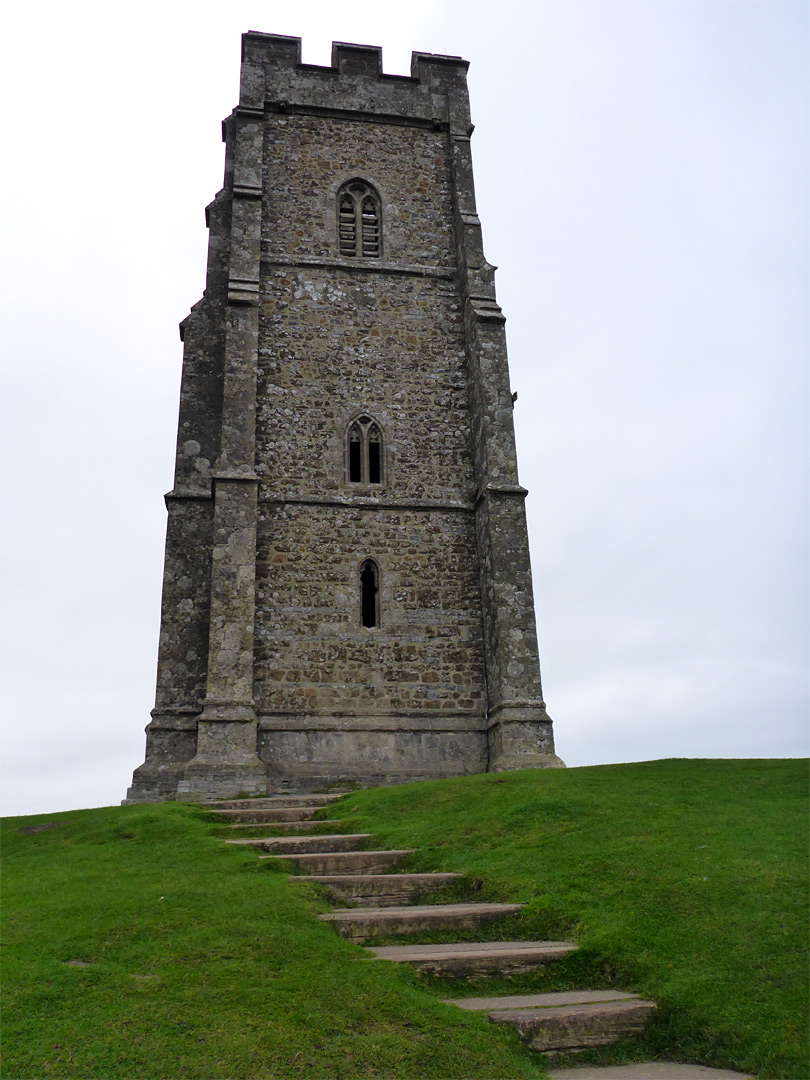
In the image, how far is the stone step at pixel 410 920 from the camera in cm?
650

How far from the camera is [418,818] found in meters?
10.0

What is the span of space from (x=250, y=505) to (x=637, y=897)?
11478 millimetres

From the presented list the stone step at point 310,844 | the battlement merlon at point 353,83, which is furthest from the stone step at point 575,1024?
the battlement merlon at point 353,83

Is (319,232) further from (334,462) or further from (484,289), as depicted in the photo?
(334,462)

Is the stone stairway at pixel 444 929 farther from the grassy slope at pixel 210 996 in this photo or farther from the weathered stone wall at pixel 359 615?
the weathered stone wall at pixel 359 615

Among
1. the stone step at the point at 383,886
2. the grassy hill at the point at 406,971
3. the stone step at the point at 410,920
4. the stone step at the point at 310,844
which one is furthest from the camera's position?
the stone step at the point at 310,844

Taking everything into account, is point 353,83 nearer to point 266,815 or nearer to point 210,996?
point 266,815

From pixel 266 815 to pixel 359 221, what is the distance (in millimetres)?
15041

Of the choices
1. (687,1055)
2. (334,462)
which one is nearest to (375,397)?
(334,462)

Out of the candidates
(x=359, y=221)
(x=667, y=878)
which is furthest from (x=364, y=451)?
(x=667, y=878)

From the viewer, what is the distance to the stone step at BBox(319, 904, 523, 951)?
650 cm

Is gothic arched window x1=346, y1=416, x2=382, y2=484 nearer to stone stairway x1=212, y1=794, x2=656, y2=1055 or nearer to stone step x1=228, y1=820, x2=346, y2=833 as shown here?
stone step x1=228, y1=820, x2=346, y2=833

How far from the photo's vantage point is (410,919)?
260 inches

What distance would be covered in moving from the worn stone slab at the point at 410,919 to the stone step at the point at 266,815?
4.18m
